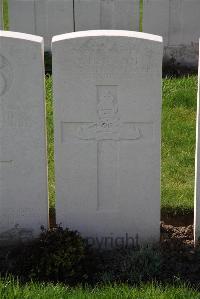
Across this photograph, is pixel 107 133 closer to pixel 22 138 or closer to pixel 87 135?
pixel 87 135

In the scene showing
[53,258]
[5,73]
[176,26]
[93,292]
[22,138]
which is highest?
Answer: [176,26]

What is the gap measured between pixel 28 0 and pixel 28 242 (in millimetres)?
6524

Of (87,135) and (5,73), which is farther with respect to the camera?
(87,135)

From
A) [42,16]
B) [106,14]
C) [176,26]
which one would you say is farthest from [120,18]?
[42,16]

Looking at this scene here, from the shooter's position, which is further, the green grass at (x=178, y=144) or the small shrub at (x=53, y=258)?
the green grass at (x=178, y=144)

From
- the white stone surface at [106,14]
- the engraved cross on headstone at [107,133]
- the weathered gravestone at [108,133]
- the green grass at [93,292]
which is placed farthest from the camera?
the white stone surface at [106,14]

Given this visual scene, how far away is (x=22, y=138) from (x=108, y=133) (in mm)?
665

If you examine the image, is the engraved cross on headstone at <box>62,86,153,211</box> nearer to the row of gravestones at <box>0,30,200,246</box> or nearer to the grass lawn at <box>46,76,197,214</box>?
the row of gravestones at <box>0,30,200,246</box>

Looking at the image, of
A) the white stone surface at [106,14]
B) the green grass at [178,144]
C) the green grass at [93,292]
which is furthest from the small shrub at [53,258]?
the white stone surface at [106,14]

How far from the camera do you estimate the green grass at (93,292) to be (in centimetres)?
411

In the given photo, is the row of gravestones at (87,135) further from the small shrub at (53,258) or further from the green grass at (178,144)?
the green grass at (178,144)

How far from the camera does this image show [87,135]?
4.78 meters

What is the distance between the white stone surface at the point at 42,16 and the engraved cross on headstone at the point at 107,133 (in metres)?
6.25

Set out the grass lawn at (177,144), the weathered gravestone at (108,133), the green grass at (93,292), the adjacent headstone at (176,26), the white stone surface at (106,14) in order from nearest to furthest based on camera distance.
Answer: the green grass at (93,292), the weathered gravestone at (108,133), the grass lawn at (177,144), the adjacent headstone at (176,26), the white stone surface at (106,14)
